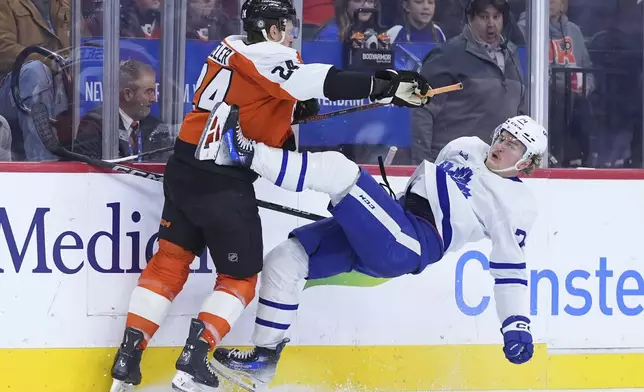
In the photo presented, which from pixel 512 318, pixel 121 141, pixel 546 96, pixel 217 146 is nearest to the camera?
pixel 217 146

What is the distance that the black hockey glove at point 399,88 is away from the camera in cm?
322

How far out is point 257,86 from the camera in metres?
3.36

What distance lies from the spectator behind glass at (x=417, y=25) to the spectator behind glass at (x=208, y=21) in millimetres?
553

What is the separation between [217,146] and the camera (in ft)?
10.7

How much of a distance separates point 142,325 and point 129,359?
0.35 feet

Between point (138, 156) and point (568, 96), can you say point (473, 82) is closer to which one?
point (568, 96)

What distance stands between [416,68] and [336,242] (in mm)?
810

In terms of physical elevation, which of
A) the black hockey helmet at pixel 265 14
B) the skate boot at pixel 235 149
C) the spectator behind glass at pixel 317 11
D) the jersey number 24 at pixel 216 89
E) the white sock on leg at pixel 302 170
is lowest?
the white sock on leg at pixel 302 170

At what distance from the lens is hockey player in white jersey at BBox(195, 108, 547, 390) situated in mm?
3477

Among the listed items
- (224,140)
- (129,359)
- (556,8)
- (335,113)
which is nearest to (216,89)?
(224,140)

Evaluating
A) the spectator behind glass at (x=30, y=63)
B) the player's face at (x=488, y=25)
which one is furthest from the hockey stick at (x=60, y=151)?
the player's face at (x=488, y=25)

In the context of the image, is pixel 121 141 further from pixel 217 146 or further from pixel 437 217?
pixel 437 217

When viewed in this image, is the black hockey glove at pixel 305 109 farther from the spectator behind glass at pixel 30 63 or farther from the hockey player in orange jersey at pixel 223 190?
the spectator behind glass at pixel 30 63

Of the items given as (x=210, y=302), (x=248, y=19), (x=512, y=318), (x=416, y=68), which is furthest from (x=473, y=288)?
(x=248, y=19)
